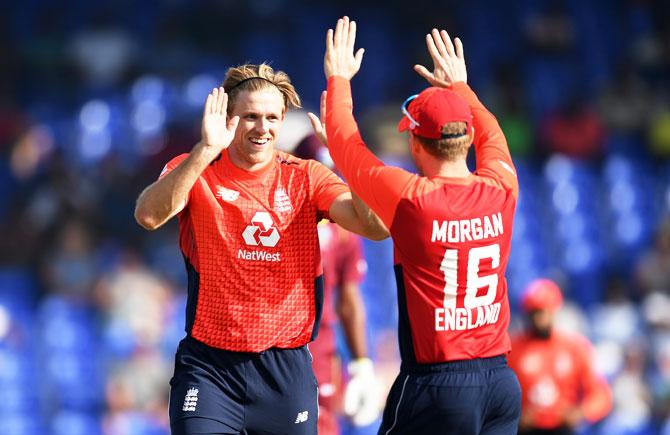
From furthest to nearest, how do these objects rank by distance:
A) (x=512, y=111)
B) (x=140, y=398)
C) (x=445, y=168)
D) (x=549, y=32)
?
(x=549, y=32), (x=512, y=111), (x=140, y=398), (x=445, y=168)

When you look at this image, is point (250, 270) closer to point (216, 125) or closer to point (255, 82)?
point (216, 125)

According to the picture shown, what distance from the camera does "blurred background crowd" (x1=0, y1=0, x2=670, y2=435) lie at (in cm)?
1312

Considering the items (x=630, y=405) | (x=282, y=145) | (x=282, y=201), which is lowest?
(x=630, y=405)

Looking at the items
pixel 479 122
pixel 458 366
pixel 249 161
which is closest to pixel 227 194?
pixel 249 161

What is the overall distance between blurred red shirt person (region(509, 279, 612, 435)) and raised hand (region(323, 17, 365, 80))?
15.2ft

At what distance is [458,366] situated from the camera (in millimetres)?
5414

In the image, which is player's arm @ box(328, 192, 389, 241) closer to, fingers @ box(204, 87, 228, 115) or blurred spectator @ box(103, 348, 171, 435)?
fingers @ box(204, 87, 228, 115)

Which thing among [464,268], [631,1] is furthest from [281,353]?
[631,1]

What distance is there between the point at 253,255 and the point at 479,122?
4.13 ft

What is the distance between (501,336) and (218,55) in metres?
11.3

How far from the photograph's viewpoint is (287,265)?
585 cm

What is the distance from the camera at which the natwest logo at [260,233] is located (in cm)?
581

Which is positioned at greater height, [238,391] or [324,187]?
[324,187]

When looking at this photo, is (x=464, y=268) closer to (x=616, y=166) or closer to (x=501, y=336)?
(x=501, y=336)
